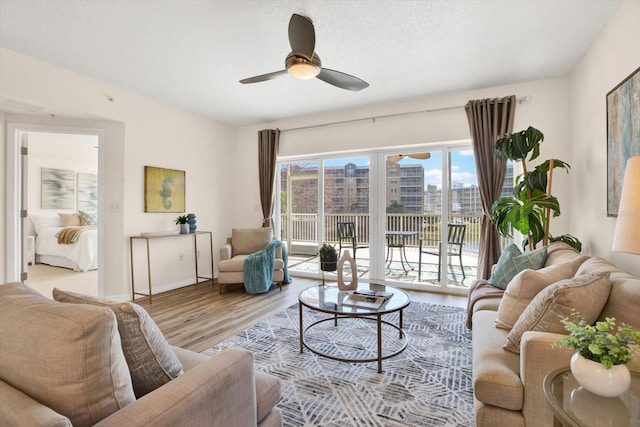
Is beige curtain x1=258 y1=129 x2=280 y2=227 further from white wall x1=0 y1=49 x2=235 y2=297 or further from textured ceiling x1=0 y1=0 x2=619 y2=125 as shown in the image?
textured ceiling x1=0 y1=0 x2=619 y2=125

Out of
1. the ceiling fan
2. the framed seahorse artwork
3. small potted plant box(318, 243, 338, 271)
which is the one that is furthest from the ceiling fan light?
the framed seahorse artwork

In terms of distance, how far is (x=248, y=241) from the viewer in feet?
15.8

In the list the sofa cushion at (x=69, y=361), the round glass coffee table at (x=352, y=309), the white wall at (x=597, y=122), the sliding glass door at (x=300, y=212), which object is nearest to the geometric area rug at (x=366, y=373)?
the round glass coffee table at (x=352, y=309)

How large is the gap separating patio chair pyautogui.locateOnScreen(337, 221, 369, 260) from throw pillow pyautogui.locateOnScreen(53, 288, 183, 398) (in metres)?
3.94

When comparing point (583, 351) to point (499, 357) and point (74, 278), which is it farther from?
point (74, 278)

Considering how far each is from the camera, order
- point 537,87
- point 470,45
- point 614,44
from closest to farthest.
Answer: point 614,44, point 470,45, point 537,87

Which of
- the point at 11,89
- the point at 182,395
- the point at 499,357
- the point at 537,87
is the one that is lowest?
the point at 499,357

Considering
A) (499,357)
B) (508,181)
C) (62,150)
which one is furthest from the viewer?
(62,150)

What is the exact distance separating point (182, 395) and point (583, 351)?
1262mm

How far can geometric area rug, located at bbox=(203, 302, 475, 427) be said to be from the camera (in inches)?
69.6

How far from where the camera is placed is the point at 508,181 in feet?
12.8

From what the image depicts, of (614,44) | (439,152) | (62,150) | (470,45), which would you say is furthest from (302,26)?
(62,150)

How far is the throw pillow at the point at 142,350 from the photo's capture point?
38.3 inches

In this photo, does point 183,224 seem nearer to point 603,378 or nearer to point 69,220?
point 69,220
